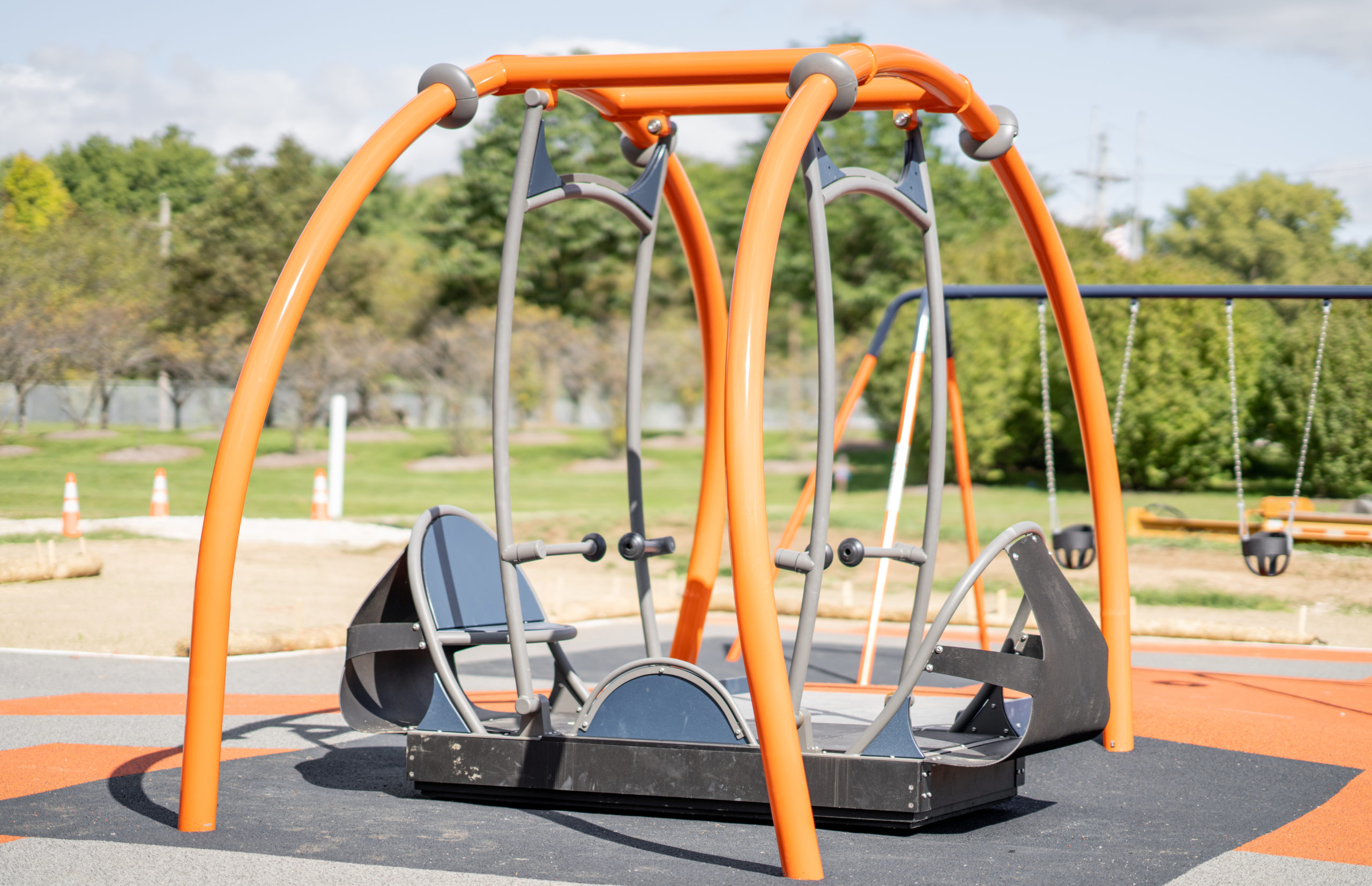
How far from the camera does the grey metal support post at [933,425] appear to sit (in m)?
5.23

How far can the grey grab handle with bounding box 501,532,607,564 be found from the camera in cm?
Result: 514

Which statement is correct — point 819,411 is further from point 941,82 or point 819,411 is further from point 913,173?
point 941,82

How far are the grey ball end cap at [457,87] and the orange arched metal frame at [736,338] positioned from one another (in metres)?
0.05

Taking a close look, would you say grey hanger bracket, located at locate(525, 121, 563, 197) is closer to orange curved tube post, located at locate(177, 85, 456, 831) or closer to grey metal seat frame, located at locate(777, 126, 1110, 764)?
orange curved tube post, located at locate(177, 85, 456, 831)

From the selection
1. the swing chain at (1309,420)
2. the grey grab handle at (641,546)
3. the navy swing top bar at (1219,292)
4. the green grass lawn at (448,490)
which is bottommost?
the green grass lawn at (448,490)

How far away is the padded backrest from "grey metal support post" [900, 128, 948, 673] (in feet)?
5.57

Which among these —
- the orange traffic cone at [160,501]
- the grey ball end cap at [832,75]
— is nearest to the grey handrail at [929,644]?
the grey ball end cap at [832,75]

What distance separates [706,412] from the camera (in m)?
6.98

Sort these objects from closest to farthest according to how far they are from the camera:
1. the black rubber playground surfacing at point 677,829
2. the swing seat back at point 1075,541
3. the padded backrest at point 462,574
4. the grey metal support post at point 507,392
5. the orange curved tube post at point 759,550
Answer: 1. the orange curved tube post at point 759,550
2. the black rubber playground surfacing at point 677,829
3. the grey metal support post at point 507,392
4. the padded backrest at point 462,574
5. the swing seat back at point 1075,541

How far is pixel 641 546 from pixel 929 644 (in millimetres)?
1446

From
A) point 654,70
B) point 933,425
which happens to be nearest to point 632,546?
point 933,425

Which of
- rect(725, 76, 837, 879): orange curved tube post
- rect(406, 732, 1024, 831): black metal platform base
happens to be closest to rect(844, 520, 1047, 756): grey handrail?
rect(406, 732, 1024, 831): black metal platform base

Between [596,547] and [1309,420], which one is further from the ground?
[1309,420]

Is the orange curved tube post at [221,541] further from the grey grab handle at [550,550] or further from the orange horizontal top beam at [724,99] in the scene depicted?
the orange horizontal top beam at [724,99]
